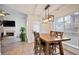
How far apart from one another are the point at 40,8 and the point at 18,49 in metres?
0.94

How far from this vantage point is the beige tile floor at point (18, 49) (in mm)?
2391

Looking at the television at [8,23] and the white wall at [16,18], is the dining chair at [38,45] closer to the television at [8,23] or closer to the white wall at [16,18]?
the white wall at [16,18]

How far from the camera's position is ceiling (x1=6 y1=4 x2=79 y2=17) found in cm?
238

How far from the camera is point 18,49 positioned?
241 cm

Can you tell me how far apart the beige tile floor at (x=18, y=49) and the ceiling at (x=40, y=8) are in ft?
2.16

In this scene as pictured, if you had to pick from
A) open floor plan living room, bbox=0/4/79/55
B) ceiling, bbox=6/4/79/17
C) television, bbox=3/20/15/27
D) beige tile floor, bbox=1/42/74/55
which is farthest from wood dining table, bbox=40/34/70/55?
television, bbox=3/20/15/27

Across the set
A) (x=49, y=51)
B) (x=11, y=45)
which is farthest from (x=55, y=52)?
(x=11, y=45)

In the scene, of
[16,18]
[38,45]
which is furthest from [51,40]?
[16,18]

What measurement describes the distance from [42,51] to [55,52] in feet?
0.86

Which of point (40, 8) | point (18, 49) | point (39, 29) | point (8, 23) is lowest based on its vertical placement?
point (18, 49)

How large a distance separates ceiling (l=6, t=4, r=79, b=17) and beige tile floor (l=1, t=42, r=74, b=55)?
659 mm

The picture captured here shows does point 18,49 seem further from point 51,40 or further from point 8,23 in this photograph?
point 51,40
